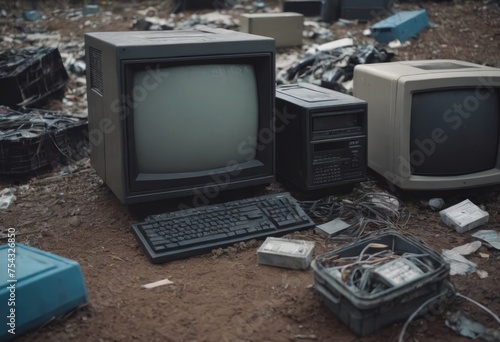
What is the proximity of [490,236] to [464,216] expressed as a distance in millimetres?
176

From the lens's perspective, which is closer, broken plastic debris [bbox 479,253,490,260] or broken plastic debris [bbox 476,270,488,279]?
broken plastic debris [bbox 476,270,488,279]

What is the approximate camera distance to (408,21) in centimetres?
650

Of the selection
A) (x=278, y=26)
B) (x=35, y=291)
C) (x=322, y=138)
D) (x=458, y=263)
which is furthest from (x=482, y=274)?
(x=278, y=26)

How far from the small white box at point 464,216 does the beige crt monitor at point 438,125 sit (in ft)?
0.51

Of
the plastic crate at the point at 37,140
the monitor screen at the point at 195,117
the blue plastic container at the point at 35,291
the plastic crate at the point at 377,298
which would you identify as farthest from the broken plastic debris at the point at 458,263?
the plastic crate at the point at 37,140

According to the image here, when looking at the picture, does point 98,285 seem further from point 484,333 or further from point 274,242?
point 484,333

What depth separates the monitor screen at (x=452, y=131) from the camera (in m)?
2.89

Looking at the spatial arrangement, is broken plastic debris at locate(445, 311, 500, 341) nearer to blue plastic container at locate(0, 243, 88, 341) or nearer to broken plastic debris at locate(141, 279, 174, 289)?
broken plastic debris at locate(141, 279, 174, 289)

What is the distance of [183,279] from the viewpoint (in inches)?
91.0

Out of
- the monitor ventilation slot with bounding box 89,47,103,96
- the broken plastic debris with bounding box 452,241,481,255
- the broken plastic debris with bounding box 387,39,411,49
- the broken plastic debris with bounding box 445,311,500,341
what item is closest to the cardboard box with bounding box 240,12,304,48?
the broken plastic debris with bounding box 387,39,411,49

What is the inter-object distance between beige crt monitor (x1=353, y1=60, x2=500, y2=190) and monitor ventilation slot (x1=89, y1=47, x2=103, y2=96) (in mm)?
1423

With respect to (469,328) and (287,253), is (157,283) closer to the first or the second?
(287,253)

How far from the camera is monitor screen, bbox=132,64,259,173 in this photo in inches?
103

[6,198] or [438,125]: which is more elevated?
[438,125]
